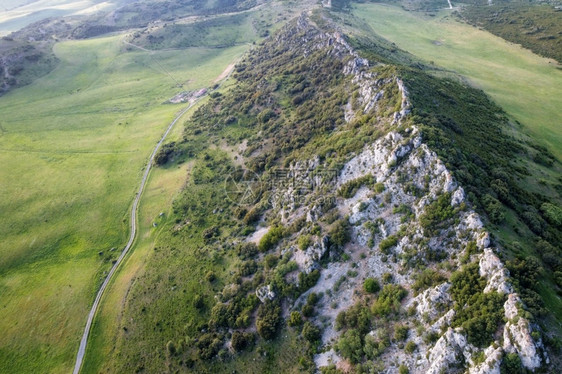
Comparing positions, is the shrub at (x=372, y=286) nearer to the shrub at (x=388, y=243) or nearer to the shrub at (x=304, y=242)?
the shrub at (x=388, y=243)

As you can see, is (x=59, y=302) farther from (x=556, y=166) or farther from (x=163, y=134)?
(x=556, y=166)

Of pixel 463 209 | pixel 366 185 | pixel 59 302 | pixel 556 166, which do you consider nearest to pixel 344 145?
pixel 366 185

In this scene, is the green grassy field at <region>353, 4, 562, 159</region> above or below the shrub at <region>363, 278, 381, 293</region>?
above

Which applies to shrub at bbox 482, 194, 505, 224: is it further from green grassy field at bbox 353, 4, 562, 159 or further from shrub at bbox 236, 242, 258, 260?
green grassy field at bbox 353, 4, 562, 159

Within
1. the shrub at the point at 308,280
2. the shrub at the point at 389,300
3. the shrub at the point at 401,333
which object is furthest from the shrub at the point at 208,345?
the shrub at the point at 401,333

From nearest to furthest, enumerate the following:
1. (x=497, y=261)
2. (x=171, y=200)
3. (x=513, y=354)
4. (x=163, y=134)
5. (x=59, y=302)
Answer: (x=513, y=354) → (x=497, y=261) → (x=59, y=302) → (x=171, y=200) → (x=163, y=134)

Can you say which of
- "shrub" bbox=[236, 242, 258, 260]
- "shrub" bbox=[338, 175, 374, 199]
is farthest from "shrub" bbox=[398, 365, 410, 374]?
"shrub" bbox=[236, 242, 258, 260]
